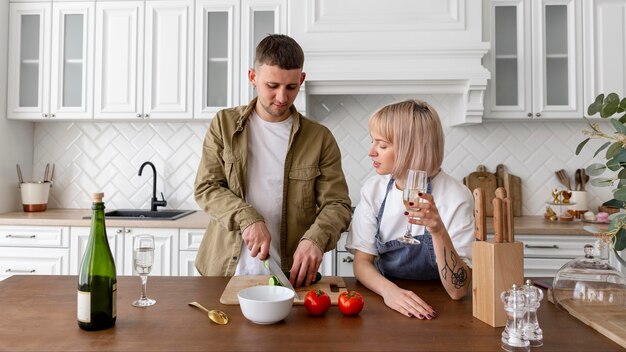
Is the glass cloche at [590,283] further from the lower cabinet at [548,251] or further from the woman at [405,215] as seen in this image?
the lower cabinet at [548,251]

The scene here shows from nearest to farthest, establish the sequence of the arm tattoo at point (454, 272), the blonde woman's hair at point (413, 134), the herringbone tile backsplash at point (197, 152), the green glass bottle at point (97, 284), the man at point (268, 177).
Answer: the green glass bottle at point (97, 284), the arm tattoo at point (454, 272), the blonde woman's hair at point (413, 134), the man at point (268, 177), the herringbone tile backsplash at point (197, 152)

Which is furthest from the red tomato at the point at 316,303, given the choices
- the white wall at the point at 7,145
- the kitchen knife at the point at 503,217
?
the white wall at the point at 7,145

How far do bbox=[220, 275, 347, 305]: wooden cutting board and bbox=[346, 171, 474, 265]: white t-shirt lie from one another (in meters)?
0.14

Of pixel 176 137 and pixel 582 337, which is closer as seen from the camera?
pixel 582 337

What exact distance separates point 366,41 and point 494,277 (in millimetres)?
2159

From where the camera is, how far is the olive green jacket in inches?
69.2

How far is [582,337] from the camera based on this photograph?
1022mm

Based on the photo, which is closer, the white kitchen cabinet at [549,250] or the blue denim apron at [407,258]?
the blue denim apron at [407,258]

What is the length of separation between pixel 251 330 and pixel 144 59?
258 cm

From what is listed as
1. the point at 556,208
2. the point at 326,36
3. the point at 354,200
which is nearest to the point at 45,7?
the point at 326,36

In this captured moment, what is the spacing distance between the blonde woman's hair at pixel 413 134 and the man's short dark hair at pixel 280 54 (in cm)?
39

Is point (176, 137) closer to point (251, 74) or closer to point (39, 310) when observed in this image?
point (251, 74)

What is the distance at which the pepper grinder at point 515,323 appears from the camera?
94cm

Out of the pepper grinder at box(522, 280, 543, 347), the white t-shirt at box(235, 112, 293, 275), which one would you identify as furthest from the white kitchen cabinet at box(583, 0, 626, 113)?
the pepper grinder at box(522, 280, 543, 347)
